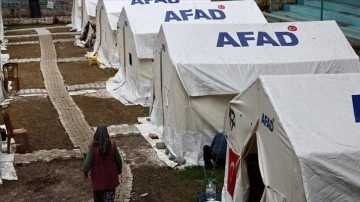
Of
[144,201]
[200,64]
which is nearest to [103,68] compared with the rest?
[200,64]

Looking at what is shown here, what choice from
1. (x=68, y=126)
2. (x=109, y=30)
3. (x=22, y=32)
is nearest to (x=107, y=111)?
(x=68, y=126)

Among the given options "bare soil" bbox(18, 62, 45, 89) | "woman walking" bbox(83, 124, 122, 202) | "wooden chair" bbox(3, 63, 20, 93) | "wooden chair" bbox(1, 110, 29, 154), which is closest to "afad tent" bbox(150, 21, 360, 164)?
"wooden chair" bbox(1, 110, 29, 154)

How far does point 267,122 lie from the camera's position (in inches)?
316

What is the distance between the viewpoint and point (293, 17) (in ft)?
76.2

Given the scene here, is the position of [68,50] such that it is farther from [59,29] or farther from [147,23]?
[147,23]

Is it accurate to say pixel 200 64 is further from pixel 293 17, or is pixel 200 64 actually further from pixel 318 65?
pixel 293 17

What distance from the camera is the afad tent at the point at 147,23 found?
17.3 metres

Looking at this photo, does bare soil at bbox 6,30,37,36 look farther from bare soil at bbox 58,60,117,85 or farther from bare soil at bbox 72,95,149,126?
bare soil at bbox 72,95,149,126

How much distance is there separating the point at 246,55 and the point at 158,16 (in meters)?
5.85

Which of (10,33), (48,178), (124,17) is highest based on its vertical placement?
(124,17)

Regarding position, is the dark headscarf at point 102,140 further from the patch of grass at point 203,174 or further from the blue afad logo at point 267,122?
the patch of grass at point 203,174

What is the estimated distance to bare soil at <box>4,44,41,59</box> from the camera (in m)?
25.4

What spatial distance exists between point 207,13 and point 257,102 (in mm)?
9718

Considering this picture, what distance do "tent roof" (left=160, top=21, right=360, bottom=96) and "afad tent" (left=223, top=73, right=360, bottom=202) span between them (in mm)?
3082
